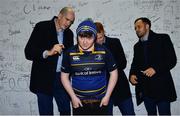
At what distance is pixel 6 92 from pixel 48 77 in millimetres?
1261

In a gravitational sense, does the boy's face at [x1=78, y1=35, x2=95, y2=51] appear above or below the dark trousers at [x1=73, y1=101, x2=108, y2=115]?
above

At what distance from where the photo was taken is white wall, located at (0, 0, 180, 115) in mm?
3621

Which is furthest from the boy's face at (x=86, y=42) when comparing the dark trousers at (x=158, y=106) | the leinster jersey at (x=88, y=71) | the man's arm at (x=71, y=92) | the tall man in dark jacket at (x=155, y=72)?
the dark trousers at (x=158, y=106)

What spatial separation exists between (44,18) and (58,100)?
1.22 metres

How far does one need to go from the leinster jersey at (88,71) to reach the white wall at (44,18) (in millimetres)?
1257

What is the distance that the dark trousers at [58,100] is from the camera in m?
2.99

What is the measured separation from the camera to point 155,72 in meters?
3.16

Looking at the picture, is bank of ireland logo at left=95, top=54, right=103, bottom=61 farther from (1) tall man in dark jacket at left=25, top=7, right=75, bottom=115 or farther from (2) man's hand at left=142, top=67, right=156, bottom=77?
(2) man's hand at left=142, top=67, right=156, bottom=77

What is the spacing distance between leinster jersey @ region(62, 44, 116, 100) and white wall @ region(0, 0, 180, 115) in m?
1.26

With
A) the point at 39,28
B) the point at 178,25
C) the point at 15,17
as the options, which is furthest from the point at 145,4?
the point at 15,17

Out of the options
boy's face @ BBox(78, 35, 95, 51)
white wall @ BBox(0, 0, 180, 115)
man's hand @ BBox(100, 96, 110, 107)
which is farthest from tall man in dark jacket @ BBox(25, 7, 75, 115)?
white wall @ BBox(0, 0, 180, 115)

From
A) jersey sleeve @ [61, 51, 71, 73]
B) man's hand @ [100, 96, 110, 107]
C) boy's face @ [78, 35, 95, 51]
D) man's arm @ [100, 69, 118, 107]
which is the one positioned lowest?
man's hand @ [100, 96, 110, 107]

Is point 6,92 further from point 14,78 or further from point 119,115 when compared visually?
point 119,115

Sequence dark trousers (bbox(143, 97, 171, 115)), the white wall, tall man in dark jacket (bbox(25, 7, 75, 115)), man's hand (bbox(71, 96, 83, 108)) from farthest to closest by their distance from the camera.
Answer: the white wall < dark trousers (bbox(143, 97, 171, 115)) < tall man in dark jacket (bbox(25, 7, 75, 115)) < man's hand (bbox(71, 96, 83, 108))
